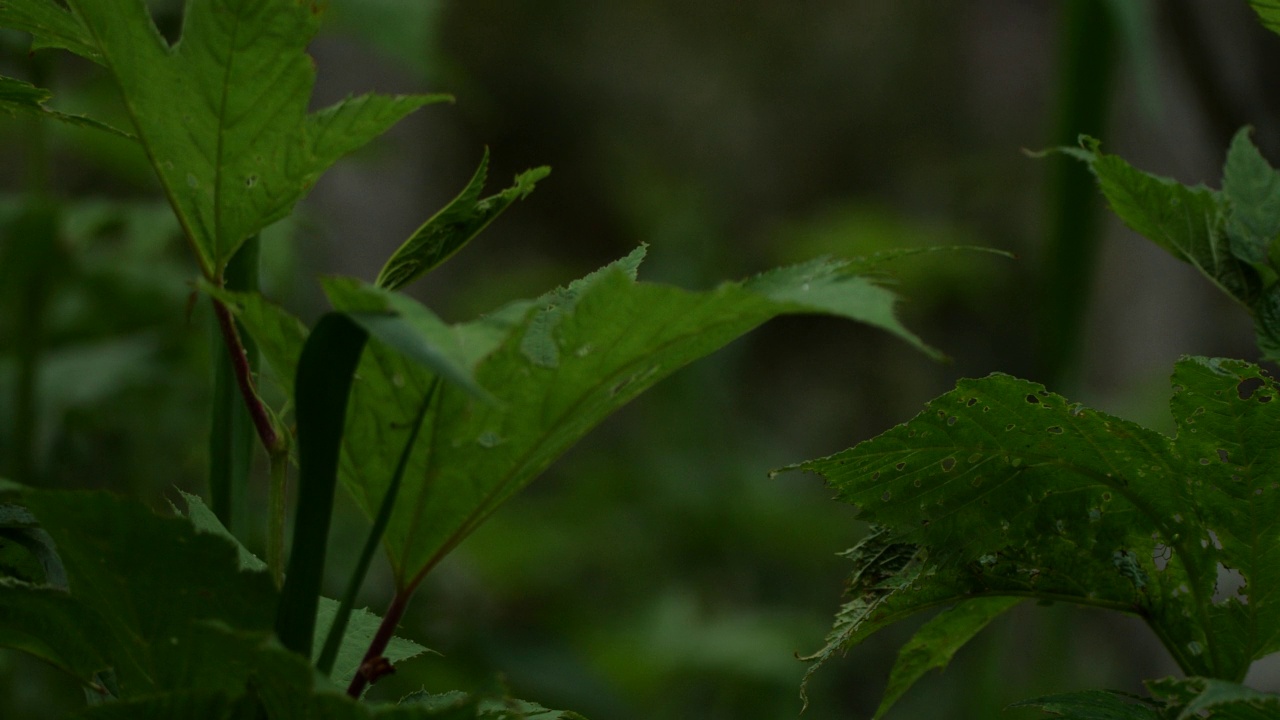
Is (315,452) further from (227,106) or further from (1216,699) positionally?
(1216,699)

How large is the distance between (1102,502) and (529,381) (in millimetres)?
205

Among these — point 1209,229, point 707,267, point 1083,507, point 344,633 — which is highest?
point 707,267

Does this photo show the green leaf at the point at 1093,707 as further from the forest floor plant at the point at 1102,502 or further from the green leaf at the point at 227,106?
the green leaf at the point at 227,106

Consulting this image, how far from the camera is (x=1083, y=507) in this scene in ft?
1.28

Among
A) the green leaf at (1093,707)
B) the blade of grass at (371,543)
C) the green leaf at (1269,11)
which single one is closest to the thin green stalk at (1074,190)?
the green leaf at (1269,11)

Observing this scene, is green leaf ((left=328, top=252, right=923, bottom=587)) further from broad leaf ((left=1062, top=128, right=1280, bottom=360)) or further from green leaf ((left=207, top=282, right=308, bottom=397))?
broad leaf ((left=1062, top=128, right=1280, bottom=360))

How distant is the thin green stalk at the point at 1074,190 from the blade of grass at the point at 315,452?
62 centimetres

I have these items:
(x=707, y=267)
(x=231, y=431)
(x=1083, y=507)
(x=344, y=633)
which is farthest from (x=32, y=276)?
(x=707, y=267)

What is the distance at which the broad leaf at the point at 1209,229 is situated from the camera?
0.41 meters

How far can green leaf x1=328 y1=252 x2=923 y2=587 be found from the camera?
273 mm

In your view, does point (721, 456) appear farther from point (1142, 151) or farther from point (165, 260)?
point (165, 260)

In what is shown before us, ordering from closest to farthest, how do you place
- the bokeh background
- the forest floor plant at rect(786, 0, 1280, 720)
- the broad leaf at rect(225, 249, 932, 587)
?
the broad leaf at rect(225, 249, 932, 587) → the forest floor plant at rect(786, 0, 1280, 720) → the bokeh background

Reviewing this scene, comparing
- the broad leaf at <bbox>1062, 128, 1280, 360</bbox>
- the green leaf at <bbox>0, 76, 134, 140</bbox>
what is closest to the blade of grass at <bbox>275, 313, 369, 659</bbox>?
the green leaf at <bbox>0, 76, 134, 140</bbox>

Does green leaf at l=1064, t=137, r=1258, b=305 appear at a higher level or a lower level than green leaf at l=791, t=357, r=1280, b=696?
higher
